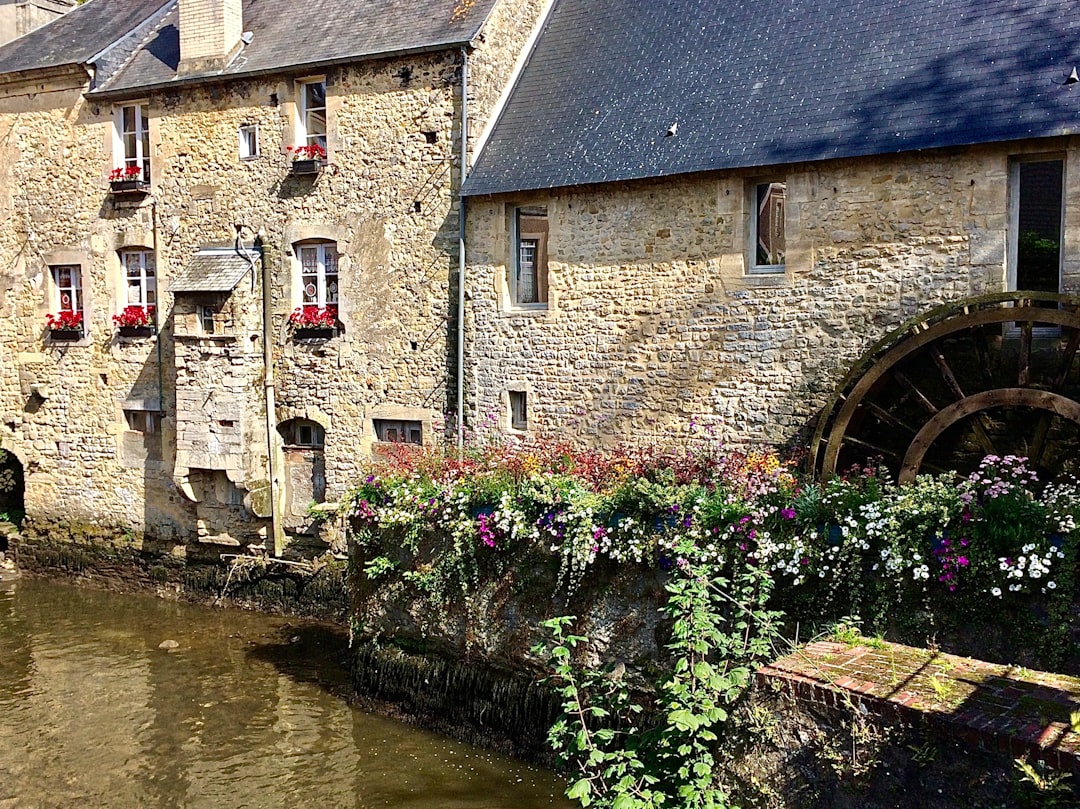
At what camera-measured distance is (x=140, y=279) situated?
14.3 m

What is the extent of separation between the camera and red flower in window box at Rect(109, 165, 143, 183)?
45.4 ft

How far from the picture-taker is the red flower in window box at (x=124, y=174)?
13.9 m

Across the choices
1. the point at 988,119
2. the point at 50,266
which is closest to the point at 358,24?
the point at 50,266

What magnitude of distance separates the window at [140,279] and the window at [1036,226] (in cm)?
1109

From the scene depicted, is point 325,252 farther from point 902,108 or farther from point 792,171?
point 902,108

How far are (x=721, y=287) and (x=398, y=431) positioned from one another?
4.60m

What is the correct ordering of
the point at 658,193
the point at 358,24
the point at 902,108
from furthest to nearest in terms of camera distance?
1. the point at 358,24
2. the point at 658,193
3. the point at 902,108

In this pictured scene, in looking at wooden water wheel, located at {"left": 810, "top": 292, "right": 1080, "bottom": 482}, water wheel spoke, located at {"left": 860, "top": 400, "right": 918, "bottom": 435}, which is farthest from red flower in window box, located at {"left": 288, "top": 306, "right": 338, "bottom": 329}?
water wheel spoke, located at {"left": 860, "top": 400, "right": 918, "bottom": 435}

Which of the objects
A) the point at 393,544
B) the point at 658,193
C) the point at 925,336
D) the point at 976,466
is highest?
the point at 658,193

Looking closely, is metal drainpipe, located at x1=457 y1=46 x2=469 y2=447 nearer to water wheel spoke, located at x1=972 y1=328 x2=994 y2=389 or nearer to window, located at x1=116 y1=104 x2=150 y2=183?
window, located at x1=116 y1=104 x2=150 y2=183

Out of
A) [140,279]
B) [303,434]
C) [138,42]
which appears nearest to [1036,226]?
[303,434]

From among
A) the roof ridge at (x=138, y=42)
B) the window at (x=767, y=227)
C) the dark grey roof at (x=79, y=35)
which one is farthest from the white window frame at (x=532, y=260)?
the dark grey roof at (x=79, y=35)

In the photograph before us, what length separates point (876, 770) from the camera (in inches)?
168

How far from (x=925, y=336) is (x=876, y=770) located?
16.0 ft
